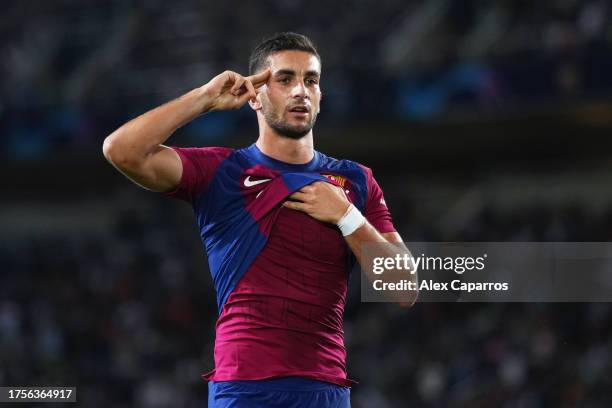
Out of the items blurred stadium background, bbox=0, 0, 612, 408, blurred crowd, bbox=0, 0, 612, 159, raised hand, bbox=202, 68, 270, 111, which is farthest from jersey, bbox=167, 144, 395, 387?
blurred crowd, bbox=0, 0, 612, 159

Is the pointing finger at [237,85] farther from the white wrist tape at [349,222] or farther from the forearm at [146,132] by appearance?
the white wrist tape at [349,222]

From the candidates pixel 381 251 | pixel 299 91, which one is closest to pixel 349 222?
pixel 381 251

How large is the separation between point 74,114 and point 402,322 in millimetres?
6466

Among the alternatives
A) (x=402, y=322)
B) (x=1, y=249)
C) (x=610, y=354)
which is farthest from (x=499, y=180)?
(x=1, y=249)

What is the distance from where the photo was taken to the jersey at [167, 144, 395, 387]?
3.62 meters

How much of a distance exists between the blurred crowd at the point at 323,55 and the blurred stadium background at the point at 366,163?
3cm

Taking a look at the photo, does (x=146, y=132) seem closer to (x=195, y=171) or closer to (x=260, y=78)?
(x=195, y=171)

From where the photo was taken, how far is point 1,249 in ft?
58.5

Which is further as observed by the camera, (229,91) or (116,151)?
(229,91)

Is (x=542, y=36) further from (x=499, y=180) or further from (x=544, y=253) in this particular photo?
(x=544, y=253)

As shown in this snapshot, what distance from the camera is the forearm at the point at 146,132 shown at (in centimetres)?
358

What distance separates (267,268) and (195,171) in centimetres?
42

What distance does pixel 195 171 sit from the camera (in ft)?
12.3

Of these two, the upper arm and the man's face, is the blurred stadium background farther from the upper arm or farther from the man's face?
the man's face
